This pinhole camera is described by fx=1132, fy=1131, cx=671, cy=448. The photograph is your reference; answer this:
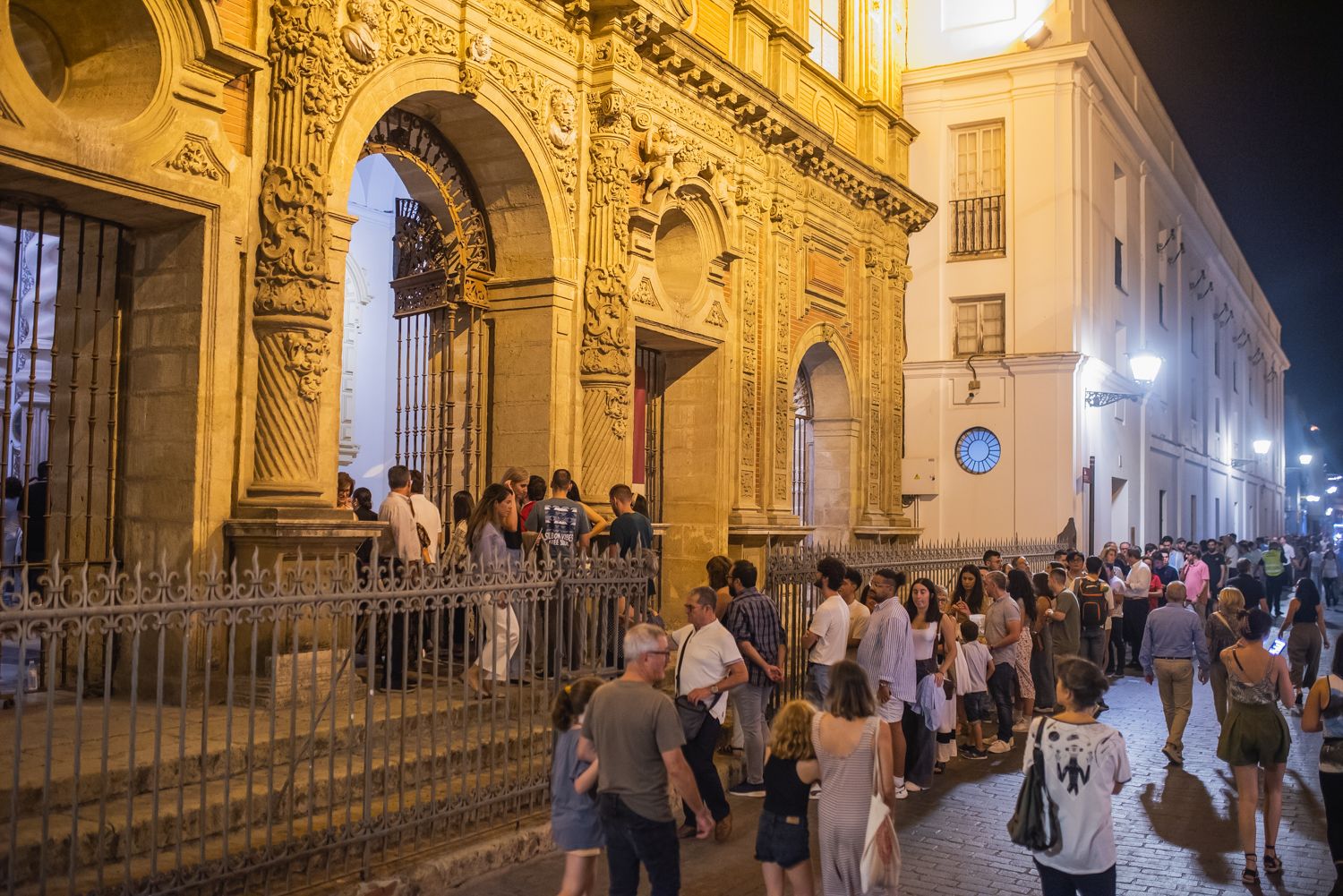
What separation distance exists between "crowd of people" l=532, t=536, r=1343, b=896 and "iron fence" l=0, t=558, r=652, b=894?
112 centimetres

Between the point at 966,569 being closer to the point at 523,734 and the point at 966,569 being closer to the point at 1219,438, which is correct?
the point at 523,734

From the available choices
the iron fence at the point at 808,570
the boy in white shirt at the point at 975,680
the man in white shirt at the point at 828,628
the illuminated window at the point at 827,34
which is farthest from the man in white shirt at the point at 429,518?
the illuminated window at the point at 827,34

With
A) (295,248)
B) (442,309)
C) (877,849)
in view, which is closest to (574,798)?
(877,849)

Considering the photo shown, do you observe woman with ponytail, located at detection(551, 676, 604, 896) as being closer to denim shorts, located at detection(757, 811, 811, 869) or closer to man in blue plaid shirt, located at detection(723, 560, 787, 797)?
denim shorts, located at detection(757, 811, 811, 869)

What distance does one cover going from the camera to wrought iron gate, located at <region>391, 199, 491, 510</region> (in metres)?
11.5

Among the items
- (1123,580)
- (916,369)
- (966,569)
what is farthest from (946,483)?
(966,569)

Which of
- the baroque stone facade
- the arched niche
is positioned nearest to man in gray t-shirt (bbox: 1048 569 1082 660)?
the baroque stone facade

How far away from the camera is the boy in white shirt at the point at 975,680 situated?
997cm

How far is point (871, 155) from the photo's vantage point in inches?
695

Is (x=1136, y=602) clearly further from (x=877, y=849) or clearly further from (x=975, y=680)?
(x=877, y=849)

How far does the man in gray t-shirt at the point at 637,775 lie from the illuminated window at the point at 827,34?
1355cm

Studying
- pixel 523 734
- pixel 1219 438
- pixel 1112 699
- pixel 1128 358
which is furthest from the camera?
pixel 1219 438

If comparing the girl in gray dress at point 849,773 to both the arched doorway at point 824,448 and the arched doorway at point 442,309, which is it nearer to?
the arched doorway at point 442,309

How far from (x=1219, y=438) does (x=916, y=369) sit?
21.2 metres
